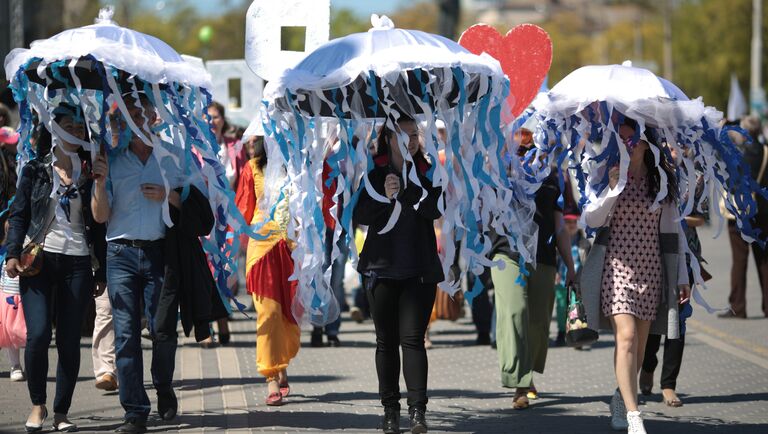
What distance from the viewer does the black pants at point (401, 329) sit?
24.1ft

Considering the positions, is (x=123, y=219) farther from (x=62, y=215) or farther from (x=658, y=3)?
(x=658, y=3)

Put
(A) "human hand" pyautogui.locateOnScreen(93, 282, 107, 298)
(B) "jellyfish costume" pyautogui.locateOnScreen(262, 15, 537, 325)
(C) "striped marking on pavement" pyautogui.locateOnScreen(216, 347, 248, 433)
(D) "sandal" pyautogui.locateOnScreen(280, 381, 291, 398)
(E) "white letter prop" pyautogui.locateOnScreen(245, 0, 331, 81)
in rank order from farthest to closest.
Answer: (D) "sandal" pyautogui.locateOnScreen(280, 381, 291, 398)
(E) "white letter prop" pyautogui.locateOnScreen(245, 0, 331, 81)
(C) "striped marking on pavement" pyautogui.locateOnScreen(216, 347, 248, 433)
(A) "human hand" pyautogui.locateOnScreen(93, 282, 107, 298)
(B) "jellyfish costume" pyautogui.locateOnScreen(262, 15, 537, 325)

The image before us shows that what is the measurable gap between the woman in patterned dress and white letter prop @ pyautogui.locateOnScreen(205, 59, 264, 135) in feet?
20.4

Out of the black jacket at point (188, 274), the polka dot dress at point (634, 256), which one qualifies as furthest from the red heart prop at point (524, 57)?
the black jacket at point (188, 274)

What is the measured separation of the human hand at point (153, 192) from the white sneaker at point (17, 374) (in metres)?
2.87

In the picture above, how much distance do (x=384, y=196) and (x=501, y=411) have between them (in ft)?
6.46

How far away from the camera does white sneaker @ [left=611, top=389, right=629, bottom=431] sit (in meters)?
7.72

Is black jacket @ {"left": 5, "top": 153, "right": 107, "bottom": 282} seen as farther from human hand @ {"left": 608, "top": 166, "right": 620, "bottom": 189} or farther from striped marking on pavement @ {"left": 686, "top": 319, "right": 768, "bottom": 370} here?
striped marking on pavement @ {"left": 686, "top": 319, "right": 768, "bottom": 370}

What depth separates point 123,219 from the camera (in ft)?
24.3

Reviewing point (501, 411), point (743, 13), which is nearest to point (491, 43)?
point (501, 411)

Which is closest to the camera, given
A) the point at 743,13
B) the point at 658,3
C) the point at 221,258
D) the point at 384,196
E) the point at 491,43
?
the point at 384,196

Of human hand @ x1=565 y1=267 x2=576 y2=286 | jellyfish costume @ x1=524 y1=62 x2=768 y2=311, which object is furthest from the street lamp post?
jellyfish costume @ x1=524 y1=62 x2=768 y2=311

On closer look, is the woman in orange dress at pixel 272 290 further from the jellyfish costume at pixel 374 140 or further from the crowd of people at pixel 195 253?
the jellyfish costume at pixel 374 140

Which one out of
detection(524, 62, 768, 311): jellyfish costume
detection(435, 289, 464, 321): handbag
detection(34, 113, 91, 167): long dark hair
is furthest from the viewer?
detection(435, 289, 464, 321): handbag
